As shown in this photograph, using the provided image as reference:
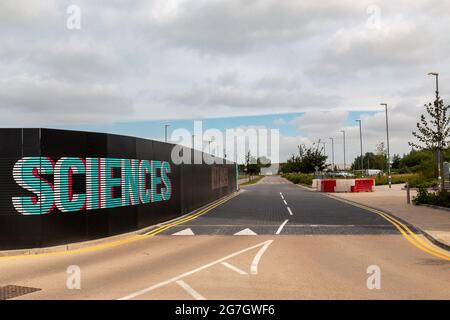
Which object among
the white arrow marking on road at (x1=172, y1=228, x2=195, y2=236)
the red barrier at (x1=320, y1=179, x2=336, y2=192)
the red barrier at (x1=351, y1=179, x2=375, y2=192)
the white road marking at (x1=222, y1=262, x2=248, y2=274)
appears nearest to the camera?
the white road marking at (x1=222, y1=262, x2=248, y2=274)

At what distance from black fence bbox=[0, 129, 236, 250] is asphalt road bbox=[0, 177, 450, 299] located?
3.17 ft

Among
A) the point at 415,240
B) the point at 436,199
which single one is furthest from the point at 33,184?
the point at 436,199

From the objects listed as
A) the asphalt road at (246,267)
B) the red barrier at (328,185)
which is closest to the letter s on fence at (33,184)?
the asphalt road at (246,267)

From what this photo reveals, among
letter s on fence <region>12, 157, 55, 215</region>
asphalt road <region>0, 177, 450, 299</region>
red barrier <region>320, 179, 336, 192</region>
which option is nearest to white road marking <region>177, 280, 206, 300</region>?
asphalt road <region>0, 177, 450, 299</region>

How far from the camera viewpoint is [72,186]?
13.0 m

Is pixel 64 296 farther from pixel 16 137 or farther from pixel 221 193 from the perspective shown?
pixel 221 193

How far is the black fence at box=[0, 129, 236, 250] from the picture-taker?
11953 mm

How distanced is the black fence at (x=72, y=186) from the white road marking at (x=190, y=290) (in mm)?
5812

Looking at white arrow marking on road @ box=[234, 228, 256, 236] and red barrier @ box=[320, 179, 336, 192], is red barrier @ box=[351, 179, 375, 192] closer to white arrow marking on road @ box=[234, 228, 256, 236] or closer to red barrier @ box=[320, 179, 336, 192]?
red barrier @ box=[320, 179, 336, 192]

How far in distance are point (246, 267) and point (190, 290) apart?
224cm

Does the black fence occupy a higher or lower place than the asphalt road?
higher

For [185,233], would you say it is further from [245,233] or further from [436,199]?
[436,199]

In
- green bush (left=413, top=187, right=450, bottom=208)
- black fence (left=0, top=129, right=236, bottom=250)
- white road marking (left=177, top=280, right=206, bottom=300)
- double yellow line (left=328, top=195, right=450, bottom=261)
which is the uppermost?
black fence (left=0, top=129, right=236, bottom=250)

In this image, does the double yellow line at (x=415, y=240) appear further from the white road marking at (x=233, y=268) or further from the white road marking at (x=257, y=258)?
the white road marking at (x=233, y=268)
